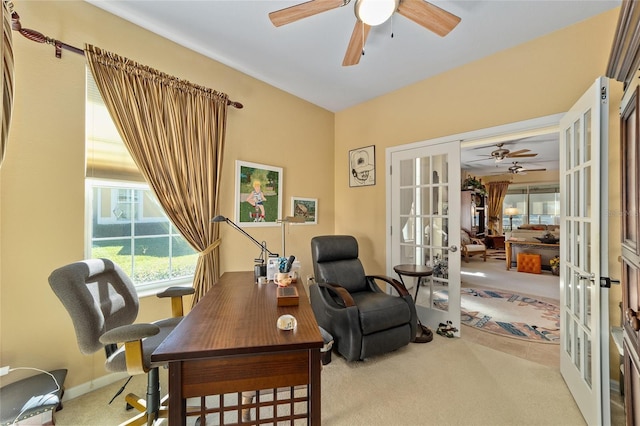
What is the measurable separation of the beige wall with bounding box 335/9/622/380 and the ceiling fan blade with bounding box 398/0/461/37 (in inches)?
45.4

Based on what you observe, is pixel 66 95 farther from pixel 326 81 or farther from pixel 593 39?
pixel 593 39

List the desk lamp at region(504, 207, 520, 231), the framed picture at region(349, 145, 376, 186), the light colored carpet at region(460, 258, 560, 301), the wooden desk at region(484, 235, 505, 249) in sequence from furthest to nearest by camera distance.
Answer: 1. the desk lamp at region(504, 207, 520, 231)
2. the wooden desk at region(484, 235, 505, 249)
3. the light colored carpet at region(460, 258, 560, 301)
4. the framed picture at region(349, 145, 376, 186)

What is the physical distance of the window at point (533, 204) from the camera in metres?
8.31

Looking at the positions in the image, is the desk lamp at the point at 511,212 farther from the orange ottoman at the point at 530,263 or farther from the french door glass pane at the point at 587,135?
the french door glass pane at the point at 587,135

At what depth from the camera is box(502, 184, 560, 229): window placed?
27.3ft

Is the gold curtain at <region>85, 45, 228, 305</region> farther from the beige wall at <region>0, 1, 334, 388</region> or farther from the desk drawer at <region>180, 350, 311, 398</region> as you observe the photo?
the desk drawer at <region>180, 350, 311, 398</region>

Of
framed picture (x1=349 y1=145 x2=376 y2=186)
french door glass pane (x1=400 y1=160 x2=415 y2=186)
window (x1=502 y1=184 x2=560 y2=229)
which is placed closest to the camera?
french door glass pane (x1=400 y1=160 x2=415 y2=186)

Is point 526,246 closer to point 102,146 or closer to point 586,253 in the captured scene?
point 586,253

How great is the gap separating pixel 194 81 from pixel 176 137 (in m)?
0.66

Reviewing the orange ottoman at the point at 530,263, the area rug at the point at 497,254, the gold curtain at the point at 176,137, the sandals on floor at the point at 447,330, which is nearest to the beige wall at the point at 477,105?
the sandals on floor at the point at 447,330

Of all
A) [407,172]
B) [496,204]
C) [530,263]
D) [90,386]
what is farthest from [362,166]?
[496,204]

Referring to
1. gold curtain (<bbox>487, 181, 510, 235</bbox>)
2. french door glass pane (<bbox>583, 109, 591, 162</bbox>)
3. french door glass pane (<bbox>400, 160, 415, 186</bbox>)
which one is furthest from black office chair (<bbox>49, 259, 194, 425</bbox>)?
gold curtain (<bbox>487, 181, 510, 235</bbox>)

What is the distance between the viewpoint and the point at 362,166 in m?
3.63

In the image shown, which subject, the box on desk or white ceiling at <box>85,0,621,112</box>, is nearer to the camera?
the box on desk
